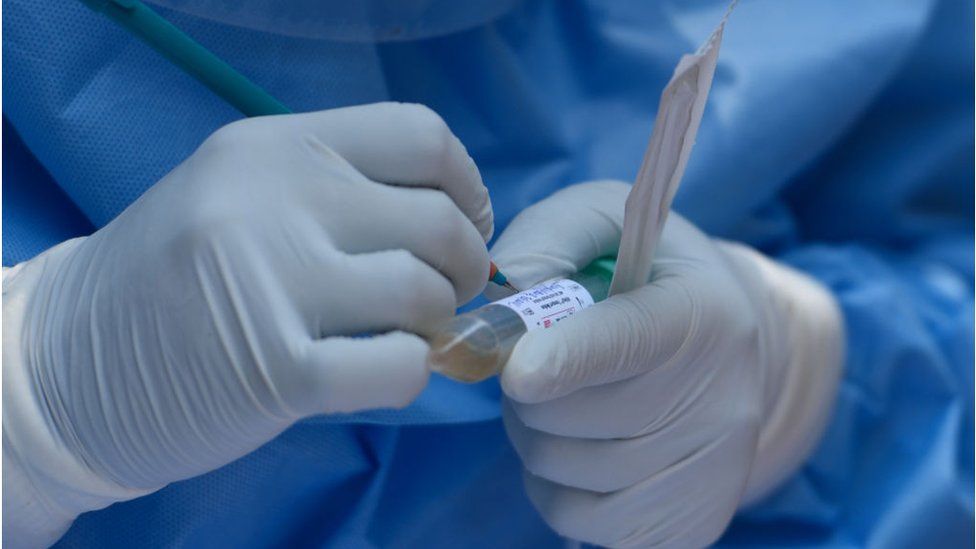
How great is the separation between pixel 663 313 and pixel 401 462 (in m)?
0.27

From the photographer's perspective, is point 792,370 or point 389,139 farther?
point 792,370

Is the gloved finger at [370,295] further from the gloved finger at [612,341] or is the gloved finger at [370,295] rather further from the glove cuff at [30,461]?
the glove cuff at [30,461]

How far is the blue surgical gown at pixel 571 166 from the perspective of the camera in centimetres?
69

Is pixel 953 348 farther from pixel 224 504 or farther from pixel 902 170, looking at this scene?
pixel 224 504

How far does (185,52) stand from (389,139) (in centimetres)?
15

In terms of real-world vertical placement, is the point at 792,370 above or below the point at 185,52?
below

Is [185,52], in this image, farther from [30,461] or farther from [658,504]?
[658,504]

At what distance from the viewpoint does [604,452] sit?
73 centimetres

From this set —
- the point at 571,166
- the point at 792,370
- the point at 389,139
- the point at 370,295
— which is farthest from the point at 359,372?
the point at 792,370

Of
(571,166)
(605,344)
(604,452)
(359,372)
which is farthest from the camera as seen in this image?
(571,166)

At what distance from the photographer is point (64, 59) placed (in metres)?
0.67

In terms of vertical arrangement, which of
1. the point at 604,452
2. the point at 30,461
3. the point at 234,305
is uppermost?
the point at 234,305

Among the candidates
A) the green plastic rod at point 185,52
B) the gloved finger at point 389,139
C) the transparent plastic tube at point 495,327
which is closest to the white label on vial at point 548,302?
the transparent plastic tube at point 495,327

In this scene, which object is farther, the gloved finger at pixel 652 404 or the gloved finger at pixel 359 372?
the gloved finger at pixel 652 404
